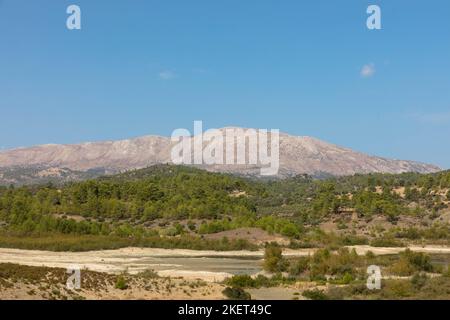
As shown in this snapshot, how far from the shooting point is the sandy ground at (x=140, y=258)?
54.9m

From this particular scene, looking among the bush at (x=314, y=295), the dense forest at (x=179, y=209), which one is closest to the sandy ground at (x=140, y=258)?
the bush at (x=314, y=295)

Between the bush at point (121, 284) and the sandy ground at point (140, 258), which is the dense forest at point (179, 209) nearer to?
the sandy ground at point (140, 258)

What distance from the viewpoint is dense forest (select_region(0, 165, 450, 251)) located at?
98.1 metres

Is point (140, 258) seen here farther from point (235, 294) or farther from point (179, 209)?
point (179, 209)

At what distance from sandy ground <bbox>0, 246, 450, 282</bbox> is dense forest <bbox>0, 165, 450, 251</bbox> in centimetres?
1580

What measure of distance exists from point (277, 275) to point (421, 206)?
84447mm

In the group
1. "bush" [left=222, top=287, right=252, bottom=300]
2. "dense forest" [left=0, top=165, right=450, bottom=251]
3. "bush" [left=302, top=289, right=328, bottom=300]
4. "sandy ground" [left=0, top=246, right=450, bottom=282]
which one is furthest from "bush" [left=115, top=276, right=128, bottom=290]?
"dense forest" [left=0, top=165, right=450, bottom=251]

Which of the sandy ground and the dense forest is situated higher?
the dense forest

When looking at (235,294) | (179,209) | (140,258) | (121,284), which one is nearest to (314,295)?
(235,294)

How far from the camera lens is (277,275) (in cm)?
5047

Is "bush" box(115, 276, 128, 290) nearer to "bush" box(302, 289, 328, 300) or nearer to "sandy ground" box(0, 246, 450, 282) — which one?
"sandy ground" box(0, 246, 450, 282)

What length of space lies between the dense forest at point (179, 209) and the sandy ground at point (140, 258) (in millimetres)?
15799

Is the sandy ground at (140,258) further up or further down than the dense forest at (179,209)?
further down

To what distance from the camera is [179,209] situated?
389 ft
